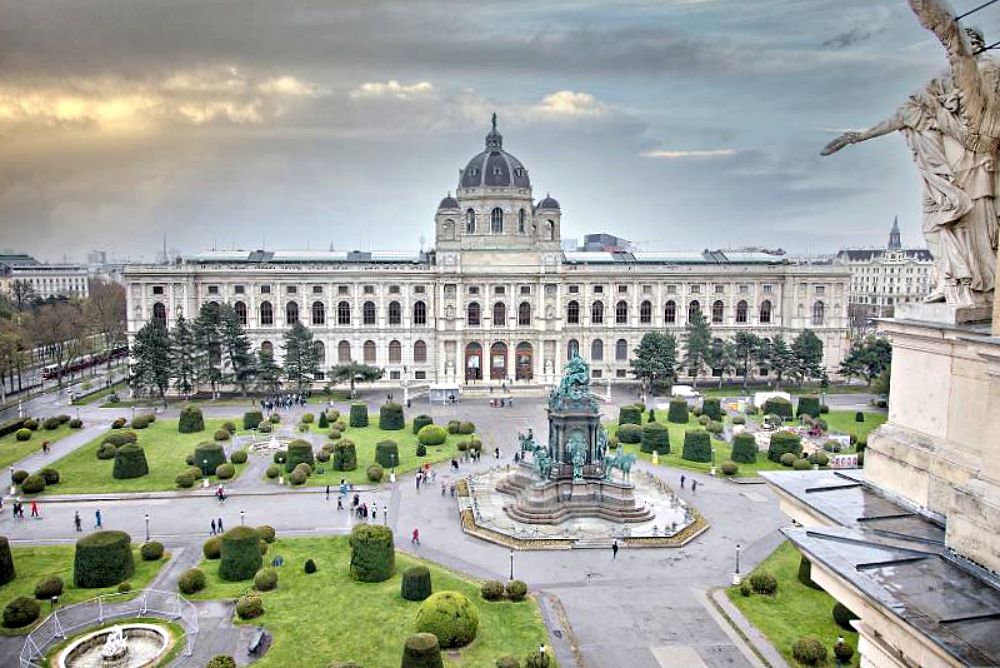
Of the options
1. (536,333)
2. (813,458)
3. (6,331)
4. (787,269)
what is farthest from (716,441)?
(6,331)

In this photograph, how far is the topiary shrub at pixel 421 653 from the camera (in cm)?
2244

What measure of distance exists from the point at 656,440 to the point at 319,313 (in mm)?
46041

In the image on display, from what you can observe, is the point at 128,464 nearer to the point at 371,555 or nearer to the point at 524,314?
the point at 371,555

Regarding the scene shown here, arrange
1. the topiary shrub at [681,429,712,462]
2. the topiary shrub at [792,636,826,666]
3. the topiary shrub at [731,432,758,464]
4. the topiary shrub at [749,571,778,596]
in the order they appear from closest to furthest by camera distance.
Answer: the topiary shrub at [792,636,826,666] < the topiary shrub at [749,571,778,596] < the topiary shrub at [731,432,758,464] < the topiary shrub at [681,429,712,462]

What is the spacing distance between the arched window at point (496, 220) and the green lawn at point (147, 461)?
1601 inches

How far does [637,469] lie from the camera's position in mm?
48938

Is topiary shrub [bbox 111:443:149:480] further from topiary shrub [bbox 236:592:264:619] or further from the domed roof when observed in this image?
the domed roof

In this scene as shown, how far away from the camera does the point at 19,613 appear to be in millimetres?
27000

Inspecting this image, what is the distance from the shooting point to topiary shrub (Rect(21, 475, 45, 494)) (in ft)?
139

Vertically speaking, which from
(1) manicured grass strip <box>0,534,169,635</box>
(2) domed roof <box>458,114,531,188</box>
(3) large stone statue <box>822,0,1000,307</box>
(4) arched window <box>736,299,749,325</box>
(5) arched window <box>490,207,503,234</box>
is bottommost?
(1) manicured grass strip <box>0,534,169,635</box>

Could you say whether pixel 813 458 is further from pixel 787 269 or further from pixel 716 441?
pixel 787 269

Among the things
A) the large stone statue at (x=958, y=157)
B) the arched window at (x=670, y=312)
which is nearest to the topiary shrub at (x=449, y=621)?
the large stone statue at (x=958, y=157)

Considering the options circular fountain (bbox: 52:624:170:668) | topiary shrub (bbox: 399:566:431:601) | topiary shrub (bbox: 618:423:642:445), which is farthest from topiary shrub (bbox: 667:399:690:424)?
circular fountain (bbox: 52:624:170:668)

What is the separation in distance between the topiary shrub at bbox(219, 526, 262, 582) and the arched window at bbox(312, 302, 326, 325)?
53778mm
